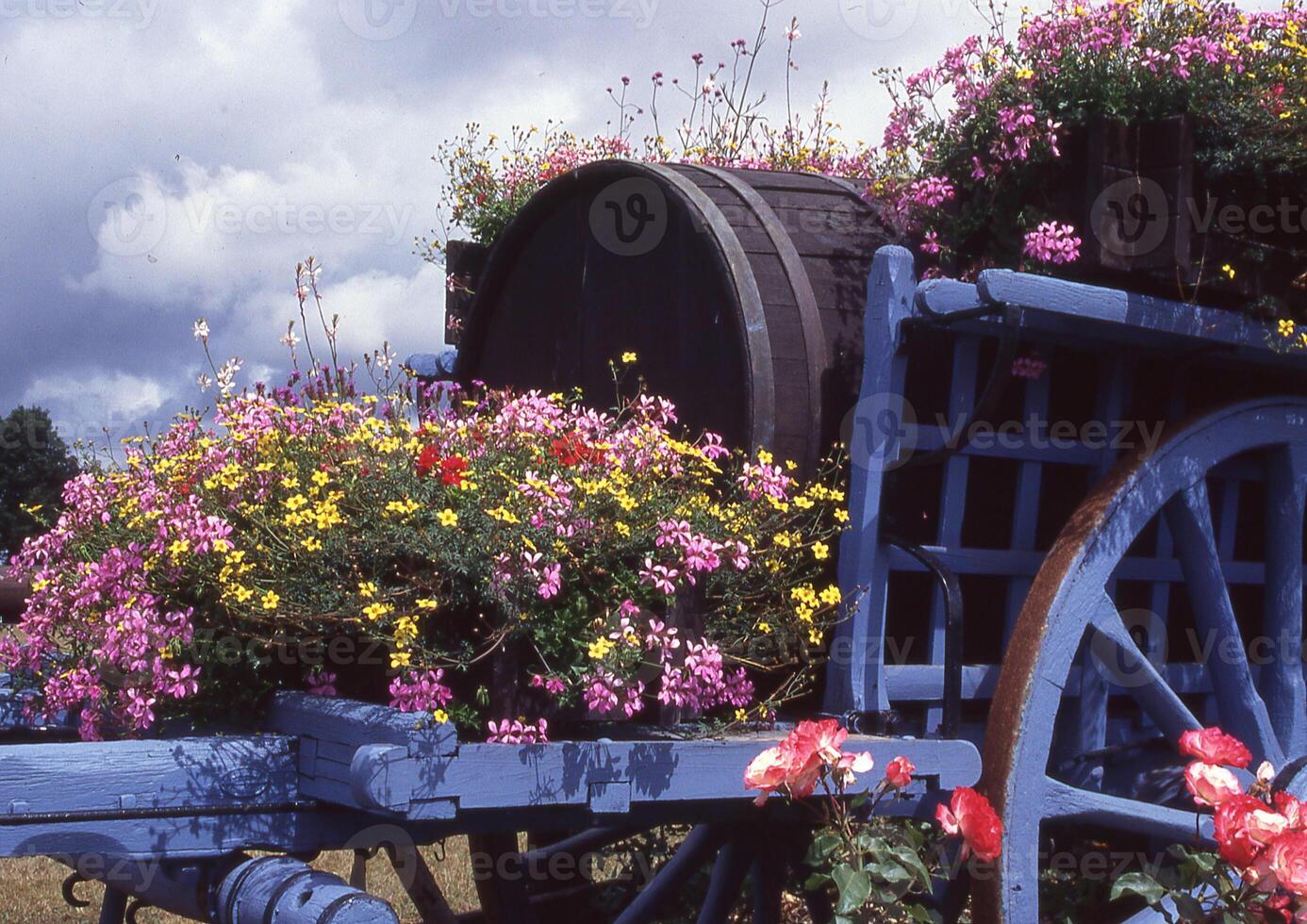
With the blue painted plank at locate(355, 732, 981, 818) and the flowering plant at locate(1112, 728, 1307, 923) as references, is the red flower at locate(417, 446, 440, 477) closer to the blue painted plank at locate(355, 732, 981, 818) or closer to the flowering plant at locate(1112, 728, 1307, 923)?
the blue painted plank at locate(355, 732, 981, 818)

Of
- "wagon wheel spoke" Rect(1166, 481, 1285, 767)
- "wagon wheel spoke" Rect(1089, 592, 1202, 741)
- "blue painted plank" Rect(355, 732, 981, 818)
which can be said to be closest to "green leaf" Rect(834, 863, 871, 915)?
"blue painted plank" Rect(355, 732, 981, 818)

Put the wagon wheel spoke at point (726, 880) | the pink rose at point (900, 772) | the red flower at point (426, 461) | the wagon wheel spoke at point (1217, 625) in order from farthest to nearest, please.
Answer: the wagon wheel spoke at point (726, 880) → the wagon wheel spoke at point (1217, 625) → the red flower at point (426, 461) → the pink rose at point (900, 772)

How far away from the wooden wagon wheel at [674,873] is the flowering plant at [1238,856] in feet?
2.57

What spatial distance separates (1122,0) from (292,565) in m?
2.27

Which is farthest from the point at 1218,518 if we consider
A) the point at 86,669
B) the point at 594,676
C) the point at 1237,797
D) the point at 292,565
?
the point at 86,669

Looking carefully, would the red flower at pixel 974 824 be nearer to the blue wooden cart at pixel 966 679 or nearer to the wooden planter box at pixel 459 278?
the blue wooden cart at pixel 966 679

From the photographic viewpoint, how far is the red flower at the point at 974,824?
220 centimetres

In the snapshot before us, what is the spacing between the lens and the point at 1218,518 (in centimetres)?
349

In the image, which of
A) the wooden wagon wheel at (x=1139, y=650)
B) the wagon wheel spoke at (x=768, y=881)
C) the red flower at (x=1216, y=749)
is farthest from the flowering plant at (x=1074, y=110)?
the wagon wheel spoke at (x=768, y=881)

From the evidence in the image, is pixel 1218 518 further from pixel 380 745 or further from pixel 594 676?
pixel 380 745

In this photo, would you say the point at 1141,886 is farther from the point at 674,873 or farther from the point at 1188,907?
the point at 674,873

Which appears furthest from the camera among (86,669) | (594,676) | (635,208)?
(635,208)

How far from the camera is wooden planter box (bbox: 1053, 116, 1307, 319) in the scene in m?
2.94

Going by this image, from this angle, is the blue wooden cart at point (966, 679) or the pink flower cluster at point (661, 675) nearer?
the blue wooden cart at point (966, 679)
